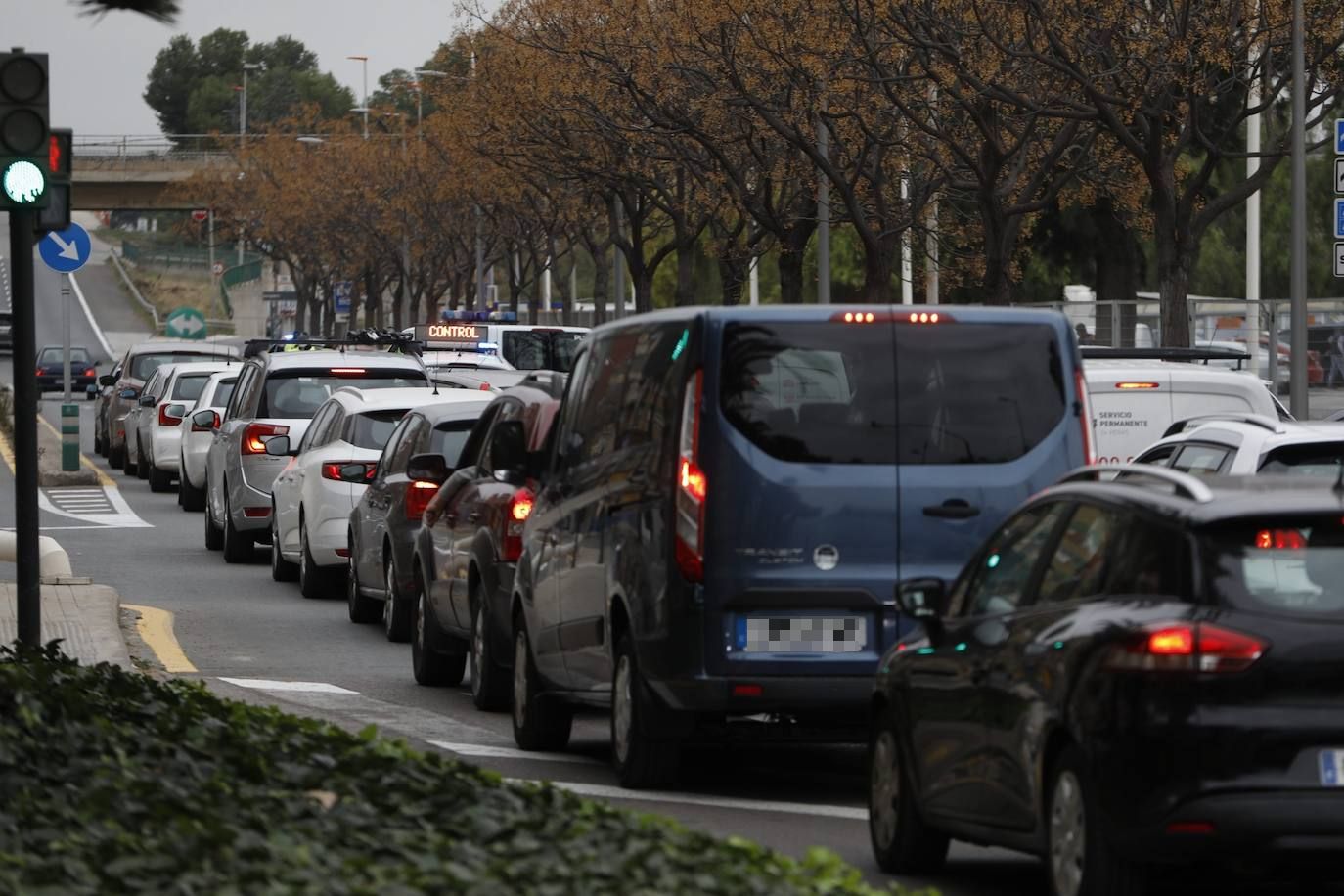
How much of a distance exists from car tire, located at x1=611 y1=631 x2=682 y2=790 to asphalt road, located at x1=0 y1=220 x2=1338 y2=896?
0.09 meters

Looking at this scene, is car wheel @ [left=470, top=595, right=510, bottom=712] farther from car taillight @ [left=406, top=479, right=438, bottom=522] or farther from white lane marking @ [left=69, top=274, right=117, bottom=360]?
white lane marking @ [left=69, top=274, right=117, bottom=360]

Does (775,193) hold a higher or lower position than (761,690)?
higher

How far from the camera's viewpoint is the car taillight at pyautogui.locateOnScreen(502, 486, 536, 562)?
13570mm

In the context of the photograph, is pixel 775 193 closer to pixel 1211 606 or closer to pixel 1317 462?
pixel 1317 462

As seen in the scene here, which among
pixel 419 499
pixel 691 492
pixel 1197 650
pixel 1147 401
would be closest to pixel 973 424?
pixel 691 492

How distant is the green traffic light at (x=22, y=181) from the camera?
1274cm

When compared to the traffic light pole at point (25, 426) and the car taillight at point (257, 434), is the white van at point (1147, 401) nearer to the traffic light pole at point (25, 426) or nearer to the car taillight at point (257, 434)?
the car taillight at point (257, 434)

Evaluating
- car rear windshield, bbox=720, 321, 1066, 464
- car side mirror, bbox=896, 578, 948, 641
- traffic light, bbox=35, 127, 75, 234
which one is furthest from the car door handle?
traffic light, bbox=35, 127, 75, 234

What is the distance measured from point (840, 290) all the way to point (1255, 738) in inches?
4015

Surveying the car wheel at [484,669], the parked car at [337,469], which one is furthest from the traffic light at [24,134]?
the parked car at [337,469]

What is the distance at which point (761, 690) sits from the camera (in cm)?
1041

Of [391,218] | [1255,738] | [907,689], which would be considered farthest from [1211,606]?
[391,218]

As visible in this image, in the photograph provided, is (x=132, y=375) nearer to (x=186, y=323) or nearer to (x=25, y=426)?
(x=186, y=323)

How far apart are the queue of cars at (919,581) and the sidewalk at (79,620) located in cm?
179
